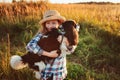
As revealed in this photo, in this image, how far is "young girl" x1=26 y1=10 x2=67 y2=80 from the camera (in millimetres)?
5145

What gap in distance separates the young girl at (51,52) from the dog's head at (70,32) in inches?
4.5

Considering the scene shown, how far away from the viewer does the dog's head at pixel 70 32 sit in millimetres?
5100

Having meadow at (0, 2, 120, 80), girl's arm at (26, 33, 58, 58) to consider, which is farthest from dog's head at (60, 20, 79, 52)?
meadow at (0, 2, 120, 80)

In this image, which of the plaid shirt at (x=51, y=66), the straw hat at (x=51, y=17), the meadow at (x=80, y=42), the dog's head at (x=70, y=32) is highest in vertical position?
the straw hat at (x=51, y=17)

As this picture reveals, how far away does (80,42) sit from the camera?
330 inches

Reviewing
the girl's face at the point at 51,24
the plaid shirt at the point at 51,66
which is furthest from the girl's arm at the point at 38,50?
the girl's face at the point at 51,24

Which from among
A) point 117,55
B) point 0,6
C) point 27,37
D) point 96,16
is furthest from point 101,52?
point 0,6

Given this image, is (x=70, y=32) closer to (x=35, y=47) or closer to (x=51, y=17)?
(x=51, y=17)

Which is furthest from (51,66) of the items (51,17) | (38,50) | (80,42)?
(80,42)

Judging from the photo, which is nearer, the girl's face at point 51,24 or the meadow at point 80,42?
the girl's face at point 51,24

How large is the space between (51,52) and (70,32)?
351mm

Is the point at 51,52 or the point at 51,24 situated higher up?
the point at 51,24

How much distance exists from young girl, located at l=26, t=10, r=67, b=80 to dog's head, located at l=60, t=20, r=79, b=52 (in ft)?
0.37

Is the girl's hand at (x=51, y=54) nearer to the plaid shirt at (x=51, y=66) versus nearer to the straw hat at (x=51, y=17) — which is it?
the plaid shirt at (x=51, y=66)
